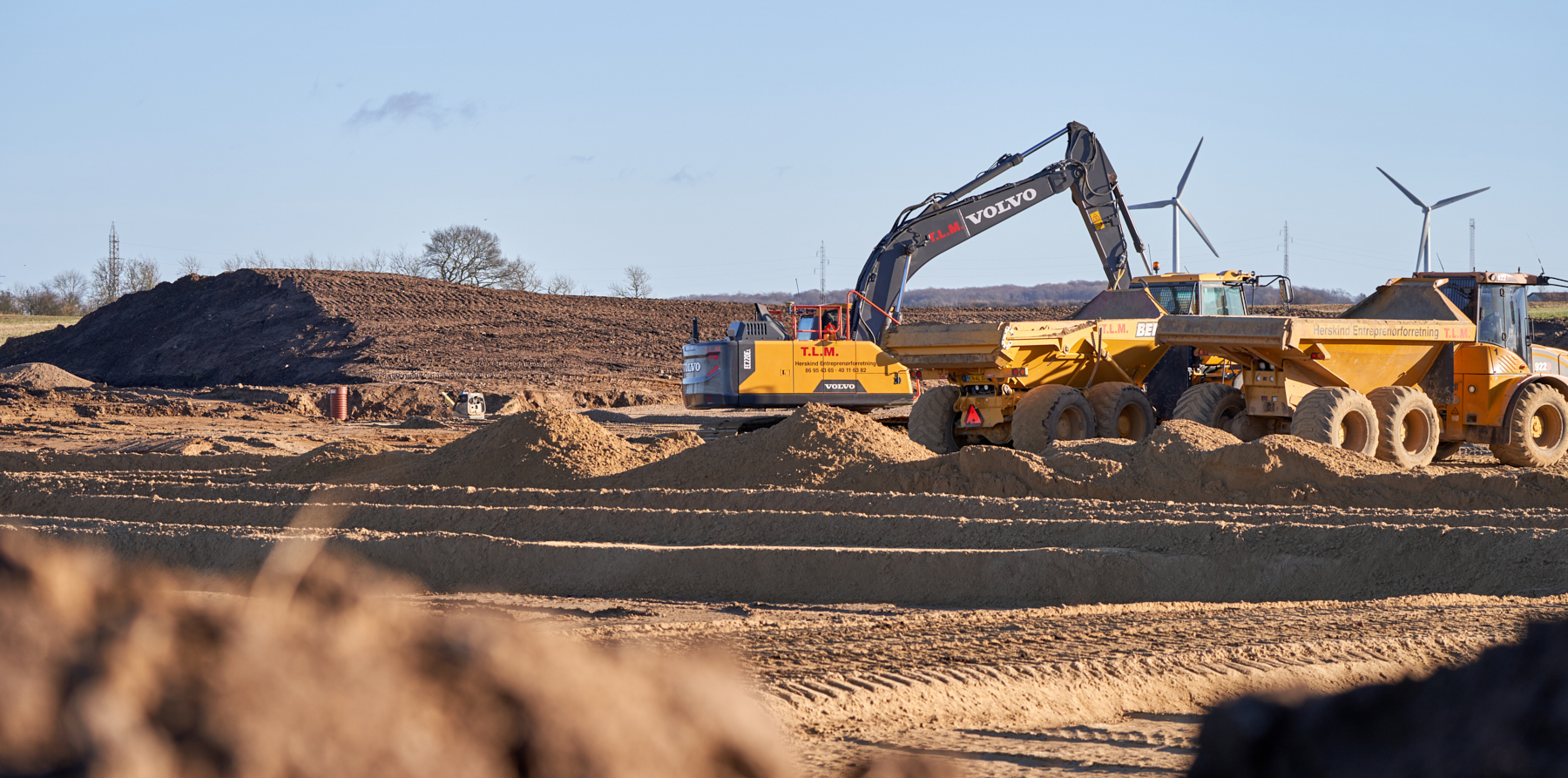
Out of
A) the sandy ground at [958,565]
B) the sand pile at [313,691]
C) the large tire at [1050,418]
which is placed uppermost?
the sand pile at [313,691]

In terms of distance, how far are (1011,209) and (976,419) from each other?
5919 millimetres

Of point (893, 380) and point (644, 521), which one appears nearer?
point (644, 521)

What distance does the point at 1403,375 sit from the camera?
14273 mm

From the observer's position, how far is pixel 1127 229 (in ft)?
65.4

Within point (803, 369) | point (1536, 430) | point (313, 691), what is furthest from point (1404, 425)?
point (313, 691)

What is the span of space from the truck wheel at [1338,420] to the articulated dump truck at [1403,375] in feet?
0.04

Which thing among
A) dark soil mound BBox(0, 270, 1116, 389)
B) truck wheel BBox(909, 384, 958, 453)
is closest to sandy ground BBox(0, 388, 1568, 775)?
truck wheel BBox(909, 384, 958, 453)

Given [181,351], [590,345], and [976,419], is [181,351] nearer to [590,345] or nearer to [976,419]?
[590,345]

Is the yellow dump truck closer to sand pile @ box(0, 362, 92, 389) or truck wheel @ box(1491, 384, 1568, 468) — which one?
truck wheel @ box(1491, 384, 1568, 468)

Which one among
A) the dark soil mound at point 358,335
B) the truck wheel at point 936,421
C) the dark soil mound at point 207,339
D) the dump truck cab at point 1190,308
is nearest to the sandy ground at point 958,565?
the truck wheel at point 936,421

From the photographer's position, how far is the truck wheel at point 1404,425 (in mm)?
13203

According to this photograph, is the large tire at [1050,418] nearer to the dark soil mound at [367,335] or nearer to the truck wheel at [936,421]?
the truck wheel at [936,421]

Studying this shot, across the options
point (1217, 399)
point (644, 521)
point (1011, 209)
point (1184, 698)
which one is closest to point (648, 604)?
point (644, 521)

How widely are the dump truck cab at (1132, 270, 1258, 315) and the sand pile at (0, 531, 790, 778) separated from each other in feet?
50.3
